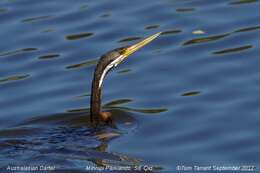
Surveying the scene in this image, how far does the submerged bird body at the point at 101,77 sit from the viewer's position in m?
16.6

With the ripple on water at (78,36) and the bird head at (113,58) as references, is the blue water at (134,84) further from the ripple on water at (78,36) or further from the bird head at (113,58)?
the bird head at (113,58)

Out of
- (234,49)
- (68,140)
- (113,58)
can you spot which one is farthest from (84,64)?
(68,140)

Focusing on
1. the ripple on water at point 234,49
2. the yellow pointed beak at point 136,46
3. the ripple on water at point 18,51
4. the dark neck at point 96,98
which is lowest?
the dark neck at point 96,98

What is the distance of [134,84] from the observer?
17656 millimetres

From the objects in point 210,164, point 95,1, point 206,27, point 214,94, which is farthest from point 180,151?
point 95,1

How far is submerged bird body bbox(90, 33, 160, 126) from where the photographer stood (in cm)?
1656

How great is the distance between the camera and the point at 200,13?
66.2 ft

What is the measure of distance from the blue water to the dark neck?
178 mm

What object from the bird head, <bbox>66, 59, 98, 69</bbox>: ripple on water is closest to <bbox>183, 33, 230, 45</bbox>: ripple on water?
<bbox>66, 59, 98, 69</bbox>: ripple on water

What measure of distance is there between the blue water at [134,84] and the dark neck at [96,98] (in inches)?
7.0

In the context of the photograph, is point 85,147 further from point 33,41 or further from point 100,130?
point 33,41

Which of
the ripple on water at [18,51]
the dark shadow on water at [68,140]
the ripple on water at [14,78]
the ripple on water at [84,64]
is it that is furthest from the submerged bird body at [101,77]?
the ripple on water at [18,51]

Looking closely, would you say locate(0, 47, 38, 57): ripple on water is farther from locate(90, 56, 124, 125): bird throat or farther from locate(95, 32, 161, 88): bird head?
locate(90, 56, 124, 125): bird throat

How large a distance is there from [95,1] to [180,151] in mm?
6756
